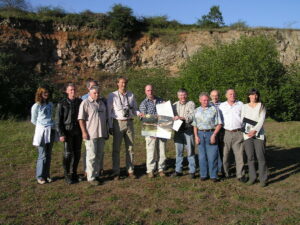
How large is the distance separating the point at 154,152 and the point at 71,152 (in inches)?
65.5

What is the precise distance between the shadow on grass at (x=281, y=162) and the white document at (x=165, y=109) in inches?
96.5

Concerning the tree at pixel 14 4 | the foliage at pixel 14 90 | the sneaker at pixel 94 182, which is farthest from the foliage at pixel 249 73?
the tree at pixel 14 4

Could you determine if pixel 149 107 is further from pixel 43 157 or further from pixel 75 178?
pixel 43 157

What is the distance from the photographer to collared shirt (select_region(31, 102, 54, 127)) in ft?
18.4

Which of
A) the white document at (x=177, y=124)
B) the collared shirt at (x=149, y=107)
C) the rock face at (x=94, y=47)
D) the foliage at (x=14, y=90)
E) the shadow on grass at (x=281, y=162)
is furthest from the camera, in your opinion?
the rock face at (x=94, y=47)

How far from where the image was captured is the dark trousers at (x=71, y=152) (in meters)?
5.61

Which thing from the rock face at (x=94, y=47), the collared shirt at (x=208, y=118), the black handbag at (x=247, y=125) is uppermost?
the rock face at (x=94, y=47)

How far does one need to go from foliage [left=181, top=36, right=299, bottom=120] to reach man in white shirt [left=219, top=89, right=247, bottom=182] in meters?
11.9

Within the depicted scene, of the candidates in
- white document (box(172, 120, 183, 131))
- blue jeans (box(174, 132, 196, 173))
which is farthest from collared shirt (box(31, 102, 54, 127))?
blue jeans (box(174, 132, 196, 173))

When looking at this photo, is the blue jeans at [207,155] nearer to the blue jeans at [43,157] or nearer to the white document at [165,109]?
the white document at [165,109]

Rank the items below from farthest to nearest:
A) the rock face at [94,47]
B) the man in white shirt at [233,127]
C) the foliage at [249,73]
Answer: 1. the rock face at [94,47]
2. the foliage at [249,73]
3. the man in white shirt at [233,127]

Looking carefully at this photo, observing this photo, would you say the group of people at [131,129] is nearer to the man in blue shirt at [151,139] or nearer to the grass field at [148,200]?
the man in blue shirt at [151,139]

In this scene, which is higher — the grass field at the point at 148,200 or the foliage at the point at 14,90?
the foliage at the point at 14,90

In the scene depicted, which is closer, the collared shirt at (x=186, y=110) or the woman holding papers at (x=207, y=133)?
the woman holding papers at (x=207, y=133)
